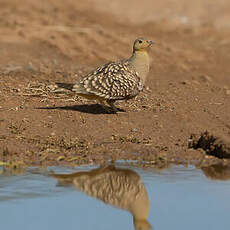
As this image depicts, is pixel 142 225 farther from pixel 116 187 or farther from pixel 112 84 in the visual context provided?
pixel 112 84

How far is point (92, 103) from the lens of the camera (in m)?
8.95

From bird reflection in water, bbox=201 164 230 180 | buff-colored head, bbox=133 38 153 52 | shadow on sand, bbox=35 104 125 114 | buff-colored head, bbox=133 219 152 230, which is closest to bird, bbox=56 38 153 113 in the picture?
shadow on sand, bbox=35 104 125 114

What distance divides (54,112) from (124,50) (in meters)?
5.73

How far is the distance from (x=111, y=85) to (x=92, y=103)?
0.99m

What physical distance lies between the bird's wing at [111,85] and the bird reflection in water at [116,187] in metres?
1.84

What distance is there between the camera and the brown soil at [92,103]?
6.97m

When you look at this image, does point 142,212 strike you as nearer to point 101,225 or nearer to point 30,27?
point 101,225

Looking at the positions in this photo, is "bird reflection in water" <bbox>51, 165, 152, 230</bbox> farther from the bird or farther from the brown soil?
the bird

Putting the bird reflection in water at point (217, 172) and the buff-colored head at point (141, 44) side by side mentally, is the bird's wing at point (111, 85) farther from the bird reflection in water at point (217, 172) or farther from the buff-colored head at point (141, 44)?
the bird reflection in water at point (217, 172)

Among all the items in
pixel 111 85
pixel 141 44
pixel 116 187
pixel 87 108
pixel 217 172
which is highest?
pixel 141 44

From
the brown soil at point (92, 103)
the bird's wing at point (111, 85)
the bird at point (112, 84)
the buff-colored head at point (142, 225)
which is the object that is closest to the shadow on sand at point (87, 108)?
the brown soil at point (92, 103)

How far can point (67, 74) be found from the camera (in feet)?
35.1

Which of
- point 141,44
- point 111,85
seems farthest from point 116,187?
point 141,44

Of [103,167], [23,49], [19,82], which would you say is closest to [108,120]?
[103,167]
